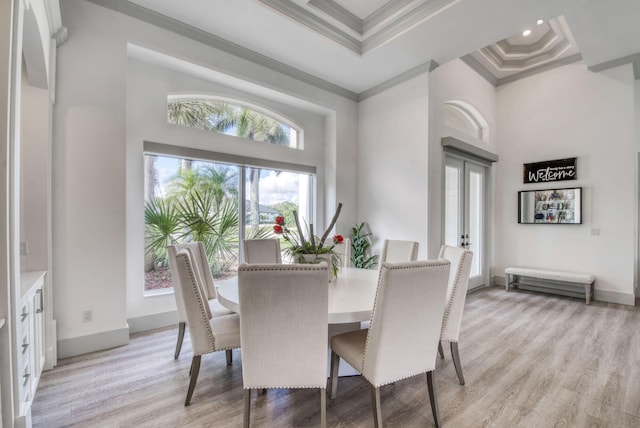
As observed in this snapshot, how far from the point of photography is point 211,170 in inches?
147

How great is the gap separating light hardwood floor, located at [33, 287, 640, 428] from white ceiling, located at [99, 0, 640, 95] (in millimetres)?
3287

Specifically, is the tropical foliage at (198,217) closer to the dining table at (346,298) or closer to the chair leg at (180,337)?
the chair leg at (180,337)

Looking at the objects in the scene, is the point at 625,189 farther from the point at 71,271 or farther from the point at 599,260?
the point at 71,271

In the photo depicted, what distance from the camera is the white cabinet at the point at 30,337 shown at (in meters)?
1.52

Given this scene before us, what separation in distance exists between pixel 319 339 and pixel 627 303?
5190mm

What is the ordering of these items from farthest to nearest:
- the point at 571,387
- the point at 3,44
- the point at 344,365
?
the point at 344,365, the point at 571,387, the point at 3,44

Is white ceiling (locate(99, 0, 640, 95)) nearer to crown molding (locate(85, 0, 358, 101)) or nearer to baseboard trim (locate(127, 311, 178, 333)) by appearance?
crown molding (locate(85, 0, 358, 101))

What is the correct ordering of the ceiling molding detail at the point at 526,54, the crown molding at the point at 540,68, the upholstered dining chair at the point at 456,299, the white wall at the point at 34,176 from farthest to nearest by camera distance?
1. the crown molding at the point at 540,68
2. the ceiling molding detail at the point at 526,54
3. the white wall at the point at 34,176
4. the upholstered dining chair at the point at 456,299

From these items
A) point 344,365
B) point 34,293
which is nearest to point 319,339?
point 344,365

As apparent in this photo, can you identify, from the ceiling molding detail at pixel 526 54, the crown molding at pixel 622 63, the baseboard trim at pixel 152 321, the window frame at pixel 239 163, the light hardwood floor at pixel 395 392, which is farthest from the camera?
the ceiling molding detail at pixel 526 54

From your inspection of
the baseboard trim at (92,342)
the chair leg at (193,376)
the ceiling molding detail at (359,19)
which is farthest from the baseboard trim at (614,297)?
the baseboard trim at (92,342)

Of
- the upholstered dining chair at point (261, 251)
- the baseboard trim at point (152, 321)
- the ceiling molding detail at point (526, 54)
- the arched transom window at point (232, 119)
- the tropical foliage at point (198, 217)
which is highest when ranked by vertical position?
the ceiling molding detail at point (526, 54)

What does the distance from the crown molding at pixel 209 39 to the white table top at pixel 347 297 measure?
9.10 ft

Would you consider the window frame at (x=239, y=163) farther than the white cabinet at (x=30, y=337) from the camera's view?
Yes
